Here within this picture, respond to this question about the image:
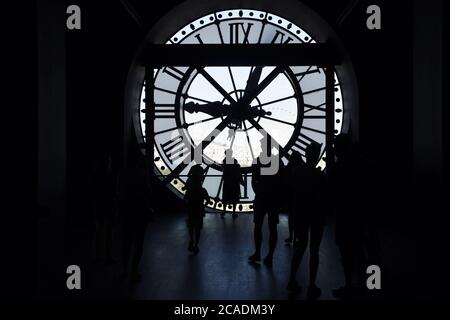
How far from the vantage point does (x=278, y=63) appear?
6867mm

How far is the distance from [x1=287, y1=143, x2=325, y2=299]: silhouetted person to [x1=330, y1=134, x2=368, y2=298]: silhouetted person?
0.10m

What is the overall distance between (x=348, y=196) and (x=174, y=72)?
5225mm

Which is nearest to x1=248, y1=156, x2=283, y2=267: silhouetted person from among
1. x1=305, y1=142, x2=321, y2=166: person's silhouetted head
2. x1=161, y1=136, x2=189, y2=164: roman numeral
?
x1=305, y1=142, x2=321, y2=166: person's silhouetted head

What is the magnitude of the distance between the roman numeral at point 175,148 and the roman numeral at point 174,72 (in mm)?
962

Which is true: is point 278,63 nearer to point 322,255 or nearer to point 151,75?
point 151,75

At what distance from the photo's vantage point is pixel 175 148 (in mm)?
7562

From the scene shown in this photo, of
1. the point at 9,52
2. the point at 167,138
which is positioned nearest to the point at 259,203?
the point at 9,52

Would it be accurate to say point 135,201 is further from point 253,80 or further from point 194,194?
point 253,80

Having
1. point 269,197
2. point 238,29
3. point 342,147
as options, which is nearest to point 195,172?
point 269,197

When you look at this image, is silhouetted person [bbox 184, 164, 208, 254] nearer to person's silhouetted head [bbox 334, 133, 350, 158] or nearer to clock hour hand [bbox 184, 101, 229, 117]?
person's silhouetted head [bbox 334, 133, 350, 158]

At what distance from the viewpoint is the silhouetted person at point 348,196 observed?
2.91m

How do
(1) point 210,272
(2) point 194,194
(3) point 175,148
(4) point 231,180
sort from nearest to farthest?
(1) point 210,272 → (2) point 194,194 → (4) point 231,180 → (3) point 175,148

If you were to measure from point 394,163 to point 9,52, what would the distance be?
4698 mm

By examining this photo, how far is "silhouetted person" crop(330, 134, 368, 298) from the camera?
2.91m
